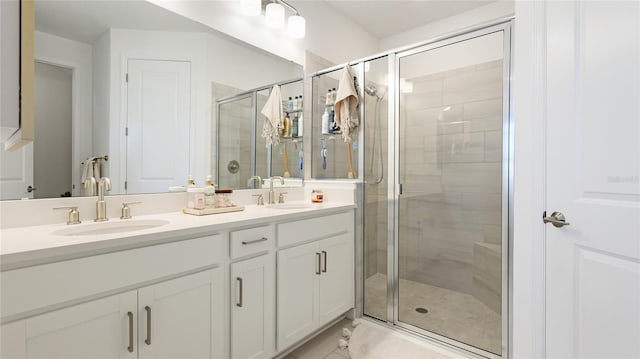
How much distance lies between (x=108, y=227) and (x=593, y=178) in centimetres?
210

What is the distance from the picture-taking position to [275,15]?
2.22m

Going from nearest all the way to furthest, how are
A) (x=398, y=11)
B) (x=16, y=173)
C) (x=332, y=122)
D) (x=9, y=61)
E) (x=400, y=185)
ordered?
(x=9, y=61) → (x=16, y=173) → (x=400, y=185) → (x=332, y=122) → (x=398, y=11)

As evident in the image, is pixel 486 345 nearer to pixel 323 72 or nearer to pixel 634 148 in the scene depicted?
pixel 634 148

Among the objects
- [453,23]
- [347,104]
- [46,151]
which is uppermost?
[453,23]

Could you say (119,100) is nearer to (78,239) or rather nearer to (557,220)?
(78,239)

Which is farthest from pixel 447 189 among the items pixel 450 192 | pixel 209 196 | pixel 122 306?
pixel 122 306

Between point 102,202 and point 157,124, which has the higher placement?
point 157,124

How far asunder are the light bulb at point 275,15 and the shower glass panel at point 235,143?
0.60m

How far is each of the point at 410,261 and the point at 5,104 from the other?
7.41ft

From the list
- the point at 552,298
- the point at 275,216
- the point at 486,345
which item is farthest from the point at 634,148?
the point at 275,216

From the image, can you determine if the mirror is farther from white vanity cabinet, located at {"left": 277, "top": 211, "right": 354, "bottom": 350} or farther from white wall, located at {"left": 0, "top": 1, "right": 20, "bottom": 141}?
white wall, located at {"left": 0, "top": 1, "right": 20, "bottom": 141}

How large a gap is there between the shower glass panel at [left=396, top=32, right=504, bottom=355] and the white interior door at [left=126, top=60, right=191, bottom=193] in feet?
4.82

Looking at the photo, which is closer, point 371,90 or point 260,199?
point 260,199

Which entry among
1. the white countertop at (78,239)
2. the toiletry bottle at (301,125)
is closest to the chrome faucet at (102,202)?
the white countertop at (78,239)
